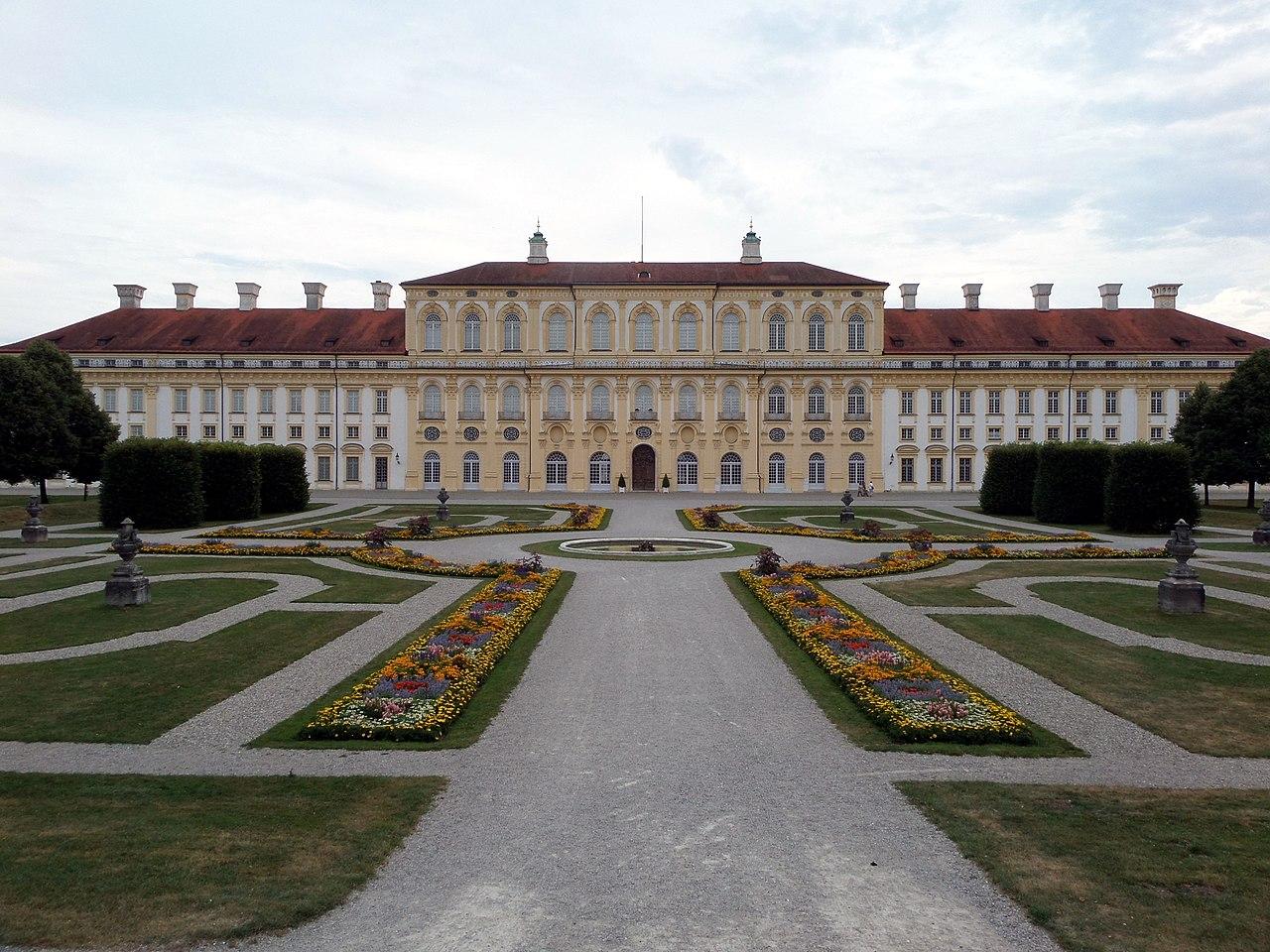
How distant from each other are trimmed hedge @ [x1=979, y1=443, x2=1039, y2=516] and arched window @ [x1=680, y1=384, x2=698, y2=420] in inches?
953

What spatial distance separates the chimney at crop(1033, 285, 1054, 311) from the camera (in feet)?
226

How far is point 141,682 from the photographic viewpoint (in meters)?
12.0

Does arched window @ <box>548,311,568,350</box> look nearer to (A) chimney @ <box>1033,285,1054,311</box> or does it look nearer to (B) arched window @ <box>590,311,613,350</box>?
(B) arched window @ <box>590,311,613,350</box>

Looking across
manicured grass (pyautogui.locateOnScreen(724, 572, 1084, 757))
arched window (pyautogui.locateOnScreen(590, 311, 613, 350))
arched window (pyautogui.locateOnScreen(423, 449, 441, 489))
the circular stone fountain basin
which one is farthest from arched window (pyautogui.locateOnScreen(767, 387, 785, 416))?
manicured grass (pyautogui.locateOnScreen(724, 572, 1084, 757))

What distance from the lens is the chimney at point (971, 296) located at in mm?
70125

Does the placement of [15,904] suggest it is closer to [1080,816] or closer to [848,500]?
[1080,816]

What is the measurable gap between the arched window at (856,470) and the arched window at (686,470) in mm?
12434

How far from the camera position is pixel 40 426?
137 ft

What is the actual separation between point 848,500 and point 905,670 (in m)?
26.6

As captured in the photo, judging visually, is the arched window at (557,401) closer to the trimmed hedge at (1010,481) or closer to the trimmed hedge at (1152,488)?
the trimmed hedge at (1010,481)

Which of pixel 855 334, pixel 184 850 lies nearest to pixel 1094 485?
pixel 855 334

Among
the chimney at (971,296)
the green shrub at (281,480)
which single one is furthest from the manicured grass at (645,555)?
the chimney at (971,296)

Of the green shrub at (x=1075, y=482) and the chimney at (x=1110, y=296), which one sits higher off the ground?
the chimney at (x=1110, y=296)

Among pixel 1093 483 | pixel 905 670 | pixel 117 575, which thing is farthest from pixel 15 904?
pixel 1093 483
